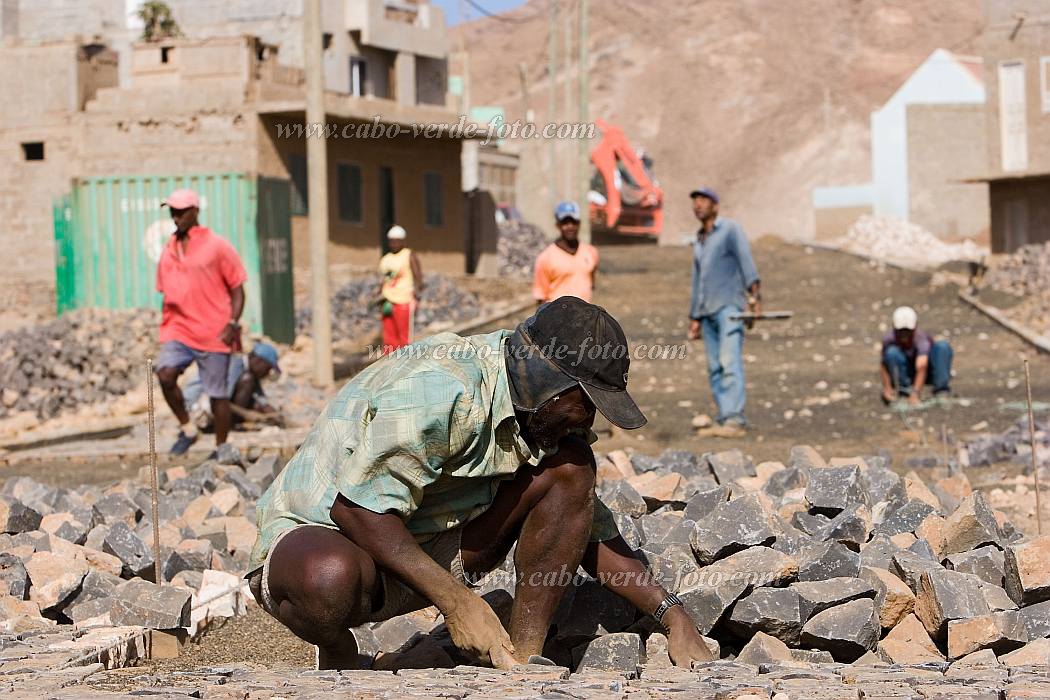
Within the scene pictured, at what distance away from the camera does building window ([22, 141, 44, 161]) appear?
71.6 feet

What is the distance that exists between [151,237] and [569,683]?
15.7 meters

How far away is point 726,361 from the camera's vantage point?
9234mm

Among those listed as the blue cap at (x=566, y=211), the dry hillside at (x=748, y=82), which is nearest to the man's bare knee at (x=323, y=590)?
the blue cap at (x=566, y=211)

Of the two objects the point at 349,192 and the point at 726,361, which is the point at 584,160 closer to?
the point at 349,192

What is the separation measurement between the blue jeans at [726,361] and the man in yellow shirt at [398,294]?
387cm

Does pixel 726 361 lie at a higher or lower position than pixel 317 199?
lower

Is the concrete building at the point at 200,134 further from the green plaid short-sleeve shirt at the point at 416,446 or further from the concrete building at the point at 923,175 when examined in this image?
the concrete building at the point at 923,175

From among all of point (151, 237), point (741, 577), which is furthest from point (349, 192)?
point (741, 577)

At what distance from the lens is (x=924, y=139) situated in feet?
152

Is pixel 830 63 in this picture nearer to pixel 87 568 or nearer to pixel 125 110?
pixel 125 110

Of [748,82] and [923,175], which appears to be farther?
[748,82]

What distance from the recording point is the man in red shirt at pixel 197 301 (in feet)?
26.2

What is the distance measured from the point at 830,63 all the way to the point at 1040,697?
289ft

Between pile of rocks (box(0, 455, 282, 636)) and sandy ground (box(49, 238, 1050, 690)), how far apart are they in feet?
0.63
